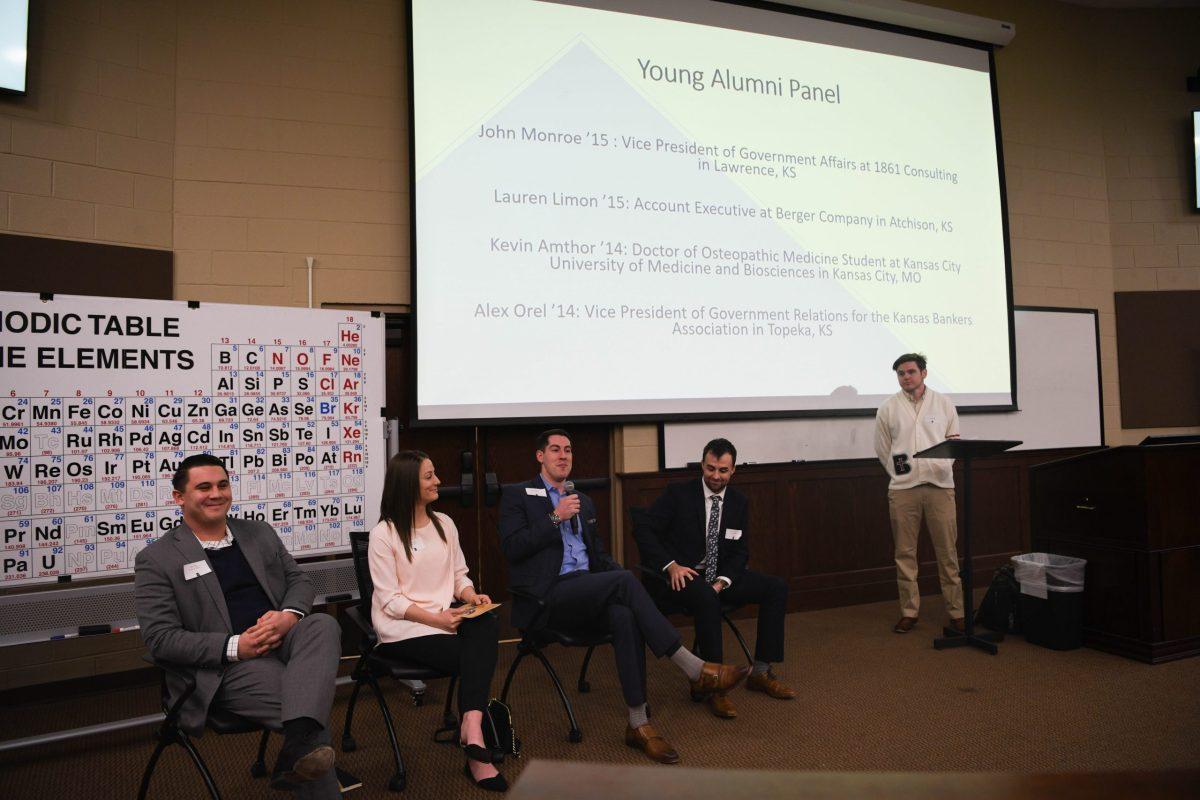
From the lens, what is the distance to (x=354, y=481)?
3.20 m

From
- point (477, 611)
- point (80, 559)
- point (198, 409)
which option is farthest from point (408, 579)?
point (80, 559)

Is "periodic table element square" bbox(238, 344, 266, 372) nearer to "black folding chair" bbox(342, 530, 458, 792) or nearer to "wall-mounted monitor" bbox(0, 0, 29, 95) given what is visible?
"black folding chair" bbox(342, 530, 458, 792)

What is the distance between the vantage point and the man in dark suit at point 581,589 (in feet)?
8.82

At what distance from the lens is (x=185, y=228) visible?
373cm

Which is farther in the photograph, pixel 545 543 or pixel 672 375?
pixel 672 375

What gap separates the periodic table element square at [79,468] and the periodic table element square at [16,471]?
0.34 ft

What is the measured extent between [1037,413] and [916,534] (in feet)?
6.28

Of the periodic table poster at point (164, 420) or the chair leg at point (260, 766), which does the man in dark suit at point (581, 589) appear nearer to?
the periodic table poster at point (164, 420)

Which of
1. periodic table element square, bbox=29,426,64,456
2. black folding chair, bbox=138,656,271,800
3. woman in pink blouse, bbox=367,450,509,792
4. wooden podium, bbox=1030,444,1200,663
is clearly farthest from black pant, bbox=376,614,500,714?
wooden podium, bbox=1030,444,1200,663

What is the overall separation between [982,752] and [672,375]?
243 cm

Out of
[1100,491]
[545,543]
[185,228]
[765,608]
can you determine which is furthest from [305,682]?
[1100,491]

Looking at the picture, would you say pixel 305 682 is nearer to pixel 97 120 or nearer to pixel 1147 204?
pixel 97 120

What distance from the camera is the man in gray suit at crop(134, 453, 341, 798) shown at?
205cm

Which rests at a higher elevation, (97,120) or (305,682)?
(97,120)
